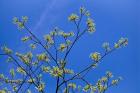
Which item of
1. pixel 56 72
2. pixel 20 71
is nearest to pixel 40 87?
pixel 56 72

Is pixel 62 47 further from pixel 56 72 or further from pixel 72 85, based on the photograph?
pixel 72 85

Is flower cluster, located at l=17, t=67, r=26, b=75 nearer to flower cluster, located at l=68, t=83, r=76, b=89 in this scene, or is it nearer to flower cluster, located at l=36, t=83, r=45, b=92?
flower cluster, located at l=36, t=83, r=45, b=92

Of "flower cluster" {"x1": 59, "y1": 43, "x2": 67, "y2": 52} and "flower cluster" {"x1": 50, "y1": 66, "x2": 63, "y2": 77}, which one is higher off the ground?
"flower cluster" {"x1": 59, "y1": 43, "x2": 67, "y2": 52}

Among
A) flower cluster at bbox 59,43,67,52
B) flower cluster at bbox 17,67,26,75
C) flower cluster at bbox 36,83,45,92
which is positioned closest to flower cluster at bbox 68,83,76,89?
flower cluster at bbox 36,83,45,92

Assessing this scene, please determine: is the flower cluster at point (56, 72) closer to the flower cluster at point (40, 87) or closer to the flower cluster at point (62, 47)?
the flower cluster at point (40, 87)

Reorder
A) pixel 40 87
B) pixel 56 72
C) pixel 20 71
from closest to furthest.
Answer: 1. pixel 40 87
2. pixel 56 72
3. pixel 20 71

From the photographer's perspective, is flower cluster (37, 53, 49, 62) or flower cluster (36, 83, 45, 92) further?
flower cluster (37, 53, 49, 62)

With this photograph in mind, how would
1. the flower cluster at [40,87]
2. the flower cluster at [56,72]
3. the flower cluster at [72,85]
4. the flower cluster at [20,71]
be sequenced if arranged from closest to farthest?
1. the flower cluster at [40,87]
2. the flower cluster at [56,72]
3. the flower cluster at [72,85]
4. the flower cluster at [20,71]

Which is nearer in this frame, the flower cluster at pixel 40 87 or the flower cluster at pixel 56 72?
the flower cluster at pixel 40 87

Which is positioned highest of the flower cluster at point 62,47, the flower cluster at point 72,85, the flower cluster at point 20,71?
the flower cluster at point 62,47

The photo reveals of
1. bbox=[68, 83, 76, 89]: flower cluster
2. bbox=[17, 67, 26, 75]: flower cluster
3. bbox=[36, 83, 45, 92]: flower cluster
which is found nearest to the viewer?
bbox=[36, 83, 45, 92]: flower cluster

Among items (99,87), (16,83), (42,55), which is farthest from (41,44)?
(99,87)

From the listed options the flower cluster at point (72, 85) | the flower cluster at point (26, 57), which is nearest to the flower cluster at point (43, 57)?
the flower cluster at point (26, 57)

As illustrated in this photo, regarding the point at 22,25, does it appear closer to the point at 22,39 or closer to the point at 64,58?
the point at 22,39
